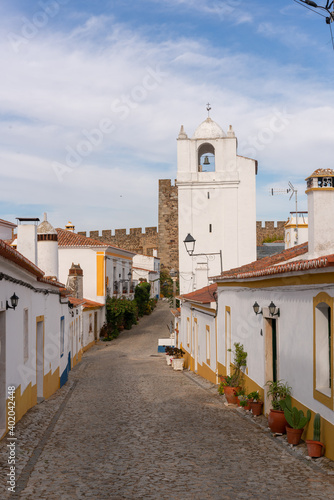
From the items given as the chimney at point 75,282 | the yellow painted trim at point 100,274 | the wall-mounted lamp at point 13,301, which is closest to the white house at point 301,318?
the wall-mounted lamp at point 13,301

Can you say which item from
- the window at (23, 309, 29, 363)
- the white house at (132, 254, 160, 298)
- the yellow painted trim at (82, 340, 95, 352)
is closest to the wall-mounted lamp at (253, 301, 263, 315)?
the window at (23, 309, 29, 363)

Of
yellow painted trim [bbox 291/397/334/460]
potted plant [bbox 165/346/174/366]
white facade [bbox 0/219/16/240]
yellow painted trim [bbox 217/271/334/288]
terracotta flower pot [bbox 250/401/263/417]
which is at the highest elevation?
white facade [bbox 0/219/16/240]

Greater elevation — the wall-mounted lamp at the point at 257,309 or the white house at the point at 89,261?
the white house at the point at 89,261

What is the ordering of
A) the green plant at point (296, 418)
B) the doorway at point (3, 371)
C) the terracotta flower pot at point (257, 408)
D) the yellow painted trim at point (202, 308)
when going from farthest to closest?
1. the yellow painted trim at point (202, 308)
2. the terracotta flower pot at point (257, 408)
3. the doorway at point (3, 371)
4. the green plant at point (296, 418)

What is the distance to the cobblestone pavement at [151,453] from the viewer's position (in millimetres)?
6184

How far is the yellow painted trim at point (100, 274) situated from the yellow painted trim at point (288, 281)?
22.4 metres

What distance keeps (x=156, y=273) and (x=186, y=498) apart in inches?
1991

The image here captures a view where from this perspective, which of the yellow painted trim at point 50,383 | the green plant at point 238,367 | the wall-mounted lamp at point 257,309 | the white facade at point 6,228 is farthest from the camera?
the white facade at point 6,228

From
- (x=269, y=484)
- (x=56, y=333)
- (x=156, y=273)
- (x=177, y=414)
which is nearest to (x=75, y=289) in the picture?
(x=56, y=333)

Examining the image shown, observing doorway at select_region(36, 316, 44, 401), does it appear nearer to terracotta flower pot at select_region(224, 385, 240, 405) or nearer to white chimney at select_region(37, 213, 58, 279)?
terracotta flower pot at select_region(224, 385, 240, 405)

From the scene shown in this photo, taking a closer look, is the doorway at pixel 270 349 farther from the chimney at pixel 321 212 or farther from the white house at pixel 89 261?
the white house at pixel 89 261

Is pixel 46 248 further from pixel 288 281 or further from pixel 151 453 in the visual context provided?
pixel 151 453

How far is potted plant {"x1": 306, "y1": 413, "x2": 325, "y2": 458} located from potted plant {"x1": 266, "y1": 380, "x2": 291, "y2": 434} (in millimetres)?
1305

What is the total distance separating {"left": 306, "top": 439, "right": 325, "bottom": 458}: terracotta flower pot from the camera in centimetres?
718
